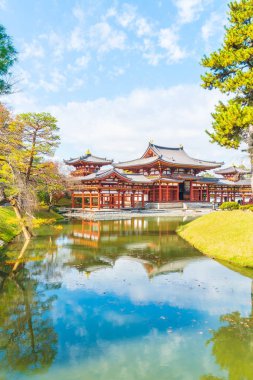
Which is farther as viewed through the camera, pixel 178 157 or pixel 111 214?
pixel 178 157

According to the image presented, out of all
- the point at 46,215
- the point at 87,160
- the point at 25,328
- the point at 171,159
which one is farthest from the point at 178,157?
the point at 25,328

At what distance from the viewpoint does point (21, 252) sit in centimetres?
1605

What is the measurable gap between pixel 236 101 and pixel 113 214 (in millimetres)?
23278

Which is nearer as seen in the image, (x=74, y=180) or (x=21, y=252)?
(x=21, y=252)

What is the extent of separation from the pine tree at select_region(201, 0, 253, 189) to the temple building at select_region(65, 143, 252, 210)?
22.8m

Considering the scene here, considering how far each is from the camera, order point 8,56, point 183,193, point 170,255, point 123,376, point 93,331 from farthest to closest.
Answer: point 183,193 → point 170,255 → point 8,56 → point 93,331 → point 123,376

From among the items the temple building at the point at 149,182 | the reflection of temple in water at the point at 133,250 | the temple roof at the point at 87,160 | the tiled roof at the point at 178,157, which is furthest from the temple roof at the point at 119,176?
the reflection of temple in water at the point at 133,250

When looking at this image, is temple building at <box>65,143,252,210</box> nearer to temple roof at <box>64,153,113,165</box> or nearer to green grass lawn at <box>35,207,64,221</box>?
temple roof at <box>64,153,113,165</box>

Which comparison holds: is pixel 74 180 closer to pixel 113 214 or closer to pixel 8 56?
pixel 113 214

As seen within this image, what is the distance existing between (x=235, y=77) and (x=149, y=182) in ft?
96.8

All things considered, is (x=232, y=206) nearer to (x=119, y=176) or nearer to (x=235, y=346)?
(x=119, y=176)

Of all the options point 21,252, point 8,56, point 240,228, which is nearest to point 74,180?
point 21,252

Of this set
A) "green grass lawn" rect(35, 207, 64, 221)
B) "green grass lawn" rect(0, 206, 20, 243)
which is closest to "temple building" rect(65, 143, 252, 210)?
"green grass lawn" rect(35, 207, 64, 221)

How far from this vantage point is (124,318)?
819 centimetres
